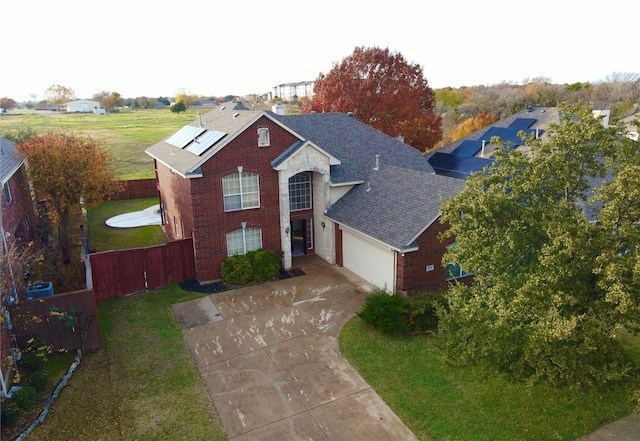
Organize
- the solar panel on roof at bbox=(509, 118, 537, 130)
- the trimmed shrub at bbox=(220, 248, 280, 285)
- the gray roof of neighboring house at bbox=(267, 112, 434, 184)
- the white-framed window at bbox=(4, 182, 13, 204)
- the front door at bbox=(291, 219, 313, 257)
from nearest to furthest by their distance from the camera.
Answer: the white-framed window at bbox=(4, 182, 13, 204)
the trimmed shrub at bbox=(220, 248, 280, 285)
the front door at bbox=(291, 219, 313, 257)
the gray roof of neighboring house at bbox=(267, 112, 434, 184)
the solar panel on roof at bbox=(509, 118, 537, 130)

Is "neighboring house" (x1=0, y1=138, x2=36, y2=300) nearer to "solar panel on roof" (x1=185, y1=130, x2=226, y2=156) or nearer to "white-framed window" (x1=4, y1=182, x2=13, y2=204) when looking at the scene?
"white-framed window" (x1=4, y1=182, x2=13, y2=204)

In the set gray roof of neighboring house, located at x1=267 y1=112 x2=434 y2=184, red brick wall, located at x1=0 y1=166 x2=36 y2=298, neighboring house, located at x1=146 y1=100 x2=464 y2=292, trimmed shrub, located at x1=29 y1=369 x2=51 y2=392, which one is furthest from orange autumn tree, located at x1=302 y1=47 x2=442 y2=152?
trimmed shrub, located at x1=29 y1=369 x2=51 y2=392

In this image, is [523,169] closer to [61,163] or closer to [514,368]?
[514,368]

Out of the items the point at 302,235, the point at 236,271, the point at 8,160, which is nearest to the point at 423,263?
the point at 236,271

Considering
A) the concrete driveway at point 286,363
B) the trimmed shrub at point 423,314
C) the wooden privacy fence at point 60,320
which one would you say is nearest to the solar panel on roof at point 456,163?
the concrete driveway at point 286,363

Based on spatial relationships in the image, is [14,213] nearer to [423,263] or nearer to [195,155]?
[195,155]

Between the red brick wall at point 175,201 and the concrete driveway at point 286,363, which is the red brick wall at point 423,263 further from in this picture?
the red brick wall at point 175,201
